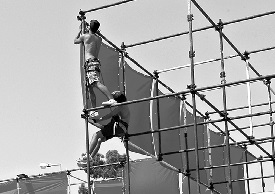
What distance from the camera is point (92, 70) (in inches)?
658

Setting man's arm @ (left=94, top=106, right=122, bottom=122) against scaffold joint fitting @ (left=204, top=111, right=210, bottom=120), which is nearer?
man's arm @ (left=94, top=106, right=122, bottom=122)

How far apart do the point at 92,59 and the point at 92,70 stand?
0.23m

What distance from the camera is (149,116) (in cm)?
1973

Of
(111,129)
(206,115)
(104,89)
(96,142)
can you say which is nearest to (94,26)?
(104,89)

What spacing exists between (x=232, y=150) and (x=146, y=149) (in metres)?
4.92

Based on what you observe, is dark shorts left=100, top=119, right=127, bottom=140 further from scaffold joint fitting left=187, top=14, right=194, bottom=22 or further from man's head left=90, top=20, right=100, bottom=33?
scaffold joint fitting left=187, top=14, right=194, bottom=22

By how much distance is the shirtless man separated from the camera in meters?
16.7

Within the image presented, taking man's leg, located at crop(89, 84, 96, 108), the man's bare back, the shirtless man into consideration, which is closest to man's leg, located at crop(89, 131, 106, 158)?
the shirtless man

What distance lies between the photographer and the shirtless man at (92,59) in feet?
54.7

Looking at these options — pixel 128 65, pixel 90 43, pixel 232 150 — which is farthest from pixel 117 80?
pixel 232 150

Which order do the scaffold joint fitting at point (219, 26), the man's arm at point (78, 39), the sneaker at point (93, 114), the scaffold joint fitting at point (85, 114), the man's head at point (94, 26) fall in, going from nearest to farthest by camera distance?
the scaffold joint fitting at point (85, 114)
the sneaker at point (93, 114)
the man's arm at point (78, 39)
the man's head at point (94, 26)
the scaffold joint fitting at point (219, 26)

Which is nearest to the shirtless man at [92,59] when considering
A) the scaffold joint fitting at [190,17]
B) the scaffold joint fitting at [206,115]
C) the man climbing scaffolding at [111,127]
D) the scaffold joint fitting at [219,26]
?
the man climbing scaffolding at [111,127]

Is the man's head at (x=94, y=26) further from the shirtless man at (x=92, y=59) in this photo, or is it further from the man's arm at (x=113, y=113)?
the man's arm at (x=113, y=113)

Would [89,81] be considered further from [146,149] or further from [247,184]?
[247,184]
